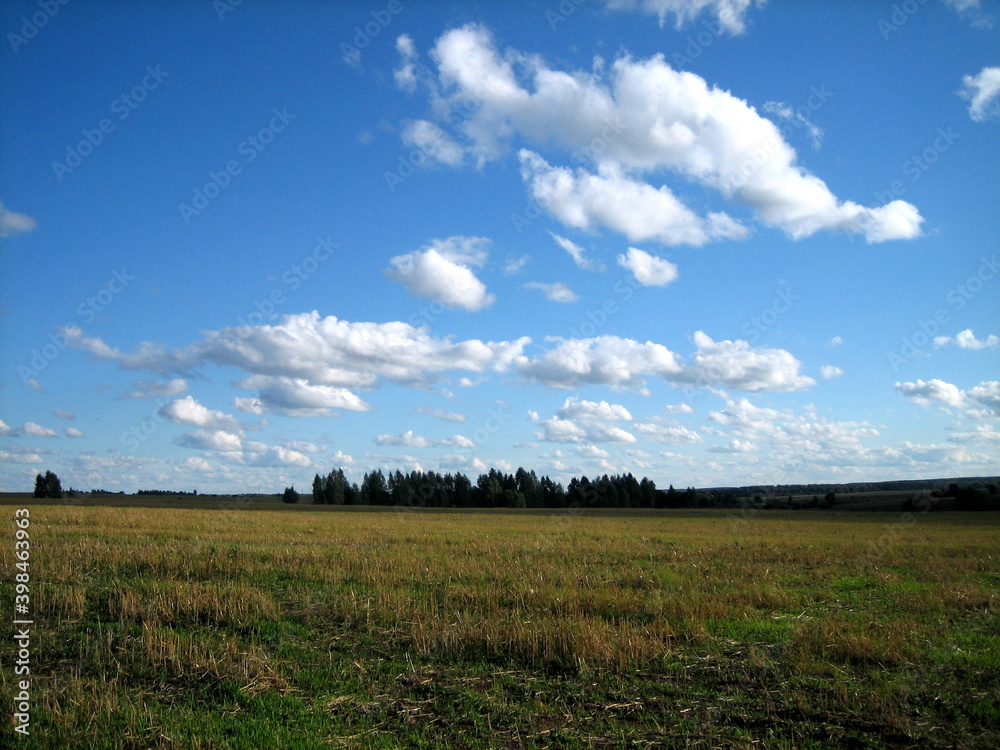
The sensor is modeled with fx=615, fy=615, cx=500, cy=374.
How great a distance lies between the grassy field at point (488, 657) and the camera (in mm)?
6855

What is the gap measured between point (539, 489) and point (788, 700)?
13085 cm

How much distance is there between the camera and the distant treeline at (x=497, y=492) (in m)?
131

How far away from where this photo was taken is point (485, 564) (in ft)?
58.3

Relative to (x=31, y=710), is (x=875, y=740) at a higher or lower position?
lower

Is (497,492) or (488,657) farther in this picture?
(497,492)

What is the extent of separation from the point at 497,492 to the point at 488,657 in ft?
400

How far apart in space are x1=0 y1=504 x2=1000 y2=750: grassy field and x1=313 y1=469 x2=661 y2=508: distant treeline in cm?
11197

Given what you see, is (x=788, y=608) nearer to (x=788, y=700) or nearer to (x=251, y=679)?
(x=788, y=700)

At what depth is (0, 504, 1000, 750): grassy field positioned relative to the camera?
6855mm

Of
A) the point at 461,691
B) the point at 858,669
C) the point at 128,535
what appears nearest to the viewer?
the point at 461,691

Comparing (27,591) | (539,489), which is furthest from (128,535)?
(539,489)

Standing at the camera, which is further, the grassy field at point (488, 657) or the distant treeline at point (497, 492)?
the distant treeline at point (497, 492)

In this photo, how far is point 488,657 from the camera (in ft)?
30.6

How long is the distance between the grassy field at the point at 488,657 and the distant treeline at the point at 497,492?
367ft
